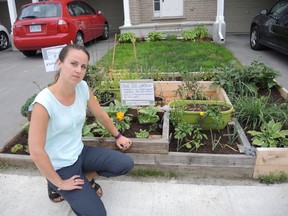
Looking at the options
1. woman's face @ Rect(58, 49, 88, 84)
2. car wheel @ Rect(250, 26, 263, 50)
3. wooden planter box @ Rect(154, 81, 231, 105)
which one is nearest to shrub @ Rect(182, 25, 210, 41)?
car wheel @ Rect(250, 26, 263, 50)

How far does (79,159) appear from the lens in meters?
2.32

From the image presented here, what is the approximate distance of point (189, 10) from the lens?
1038 centimetres

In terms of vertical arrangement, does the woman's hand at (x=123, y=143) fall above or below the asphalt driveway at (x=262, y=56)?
above

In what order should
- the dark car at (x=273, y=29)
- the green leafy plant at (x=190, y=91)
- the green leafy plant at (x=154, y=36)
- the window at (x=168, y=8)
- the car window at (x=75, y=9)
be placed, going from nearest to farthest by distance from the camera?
1. the green leafy plant at (x=190, y=91)
2. the dark car at (x=273, y=29)
3. the car window at (x=75, y=9)
4. the green leafy plant at (x=154, y=36)
5. the window at (x=168, y=8)

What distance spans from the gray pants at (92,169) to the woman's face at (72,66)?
0.70 metres

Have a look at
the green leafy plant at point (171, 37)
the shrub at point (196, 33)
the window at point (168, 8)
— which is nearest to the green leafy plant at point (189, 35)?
the shrub at point (196, 33)

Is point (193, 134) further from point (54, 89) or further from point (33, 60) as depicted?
point (33, 60)

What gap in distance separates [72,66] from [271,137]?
81.3 inches

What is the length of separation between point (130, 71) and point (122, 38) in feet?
17.1

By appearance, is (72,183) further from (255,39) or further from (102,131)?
(255,39)

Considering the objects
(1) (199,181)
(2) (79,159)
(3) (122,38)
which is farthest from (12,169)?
(3) (122,38)

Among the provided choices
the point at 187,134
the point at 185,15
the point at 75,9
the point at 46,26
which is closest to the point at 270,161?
the point at 187,134

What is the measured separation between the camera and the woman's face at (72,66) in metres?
1.99

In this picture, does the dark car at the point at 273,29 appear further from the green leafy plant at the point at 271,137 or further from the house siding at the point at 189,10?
the green leafy plant at the point at 271,137
